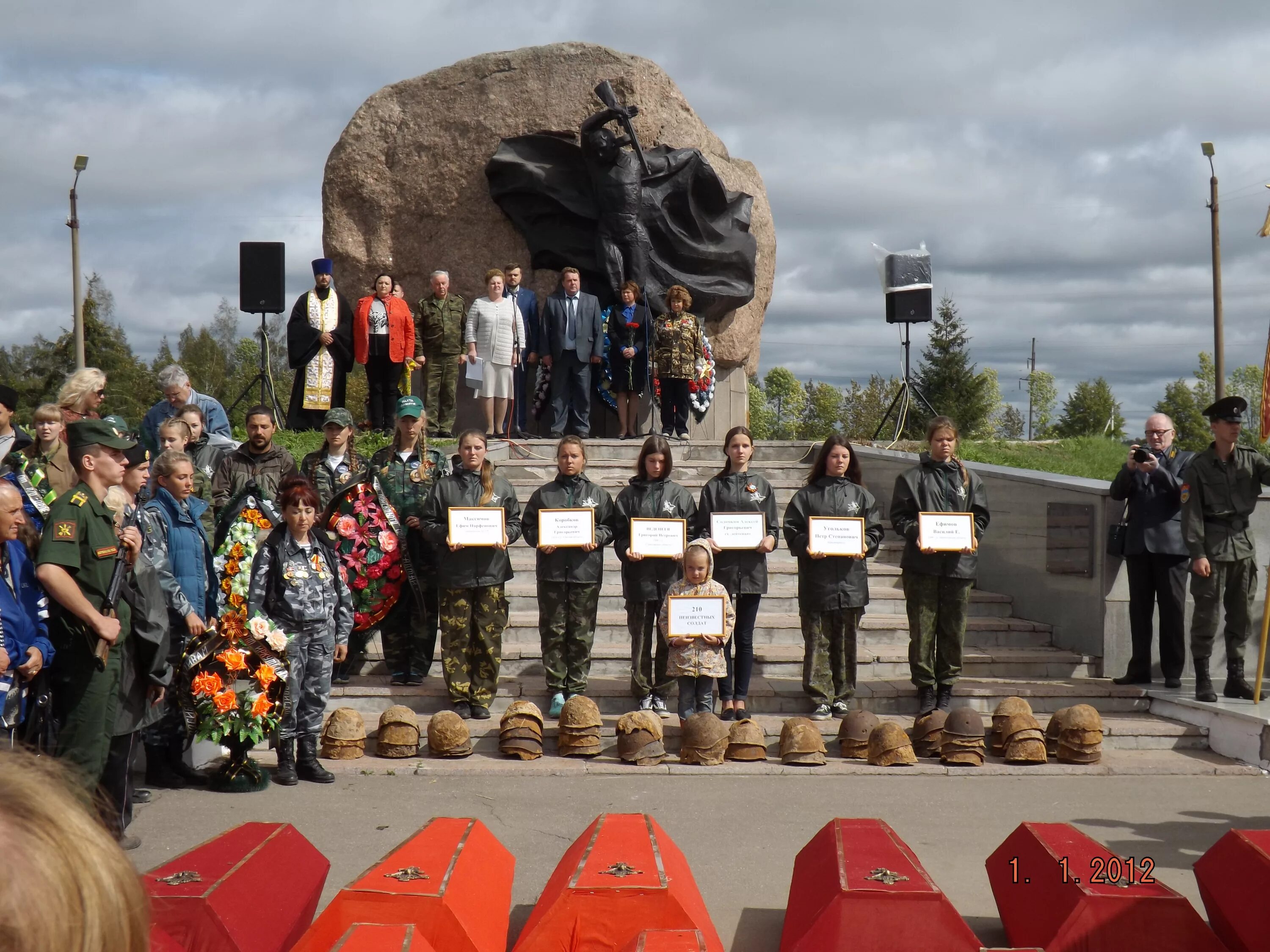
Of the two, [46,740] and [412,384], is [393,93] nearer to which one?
[412,384]

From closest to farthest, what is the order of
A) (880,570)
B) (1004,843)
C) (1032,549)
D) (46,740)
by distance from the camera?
→ (1004,843)
(46,740)
(1032,549)
(880,570)

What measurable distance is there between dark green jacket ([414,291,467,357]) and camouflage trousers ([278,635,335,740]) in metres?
7.35

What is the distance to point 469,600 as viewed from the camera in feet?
25.5

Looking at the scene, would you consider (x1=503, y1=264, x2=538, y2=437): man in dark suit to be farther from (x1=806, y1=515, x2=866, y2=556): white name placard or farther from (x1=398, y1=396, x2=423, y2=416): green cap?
(x1=806, y1=515, x2=866, y2=556): white name placard

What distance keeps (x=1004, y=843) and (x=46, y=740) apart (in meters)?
4.31

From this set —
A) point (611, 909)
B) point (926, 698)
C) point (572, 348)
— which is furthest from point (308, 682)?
point (572, 348)

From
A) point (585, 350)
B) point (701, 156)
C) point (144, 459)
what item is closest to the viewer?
point (144, 459)

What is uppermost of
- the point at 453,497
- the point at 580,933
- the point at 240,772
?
the point at 453,497

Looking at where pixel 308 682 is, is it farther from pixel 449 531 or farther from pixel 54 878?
pixel 54 878

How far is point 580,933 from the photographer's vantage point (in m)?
3.17

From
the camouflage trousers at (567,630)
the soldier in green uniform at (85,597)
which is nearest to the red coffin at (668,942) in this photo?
the soldier in green uniform at (85,597)

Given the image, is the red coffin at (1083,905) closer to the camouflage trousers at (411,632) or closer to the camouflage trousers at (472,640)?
the camouflage trousers at (472,640)

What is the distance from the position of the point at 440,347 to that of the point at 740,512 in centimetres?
678

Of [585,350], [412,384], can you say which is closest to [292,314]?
[412,384]
